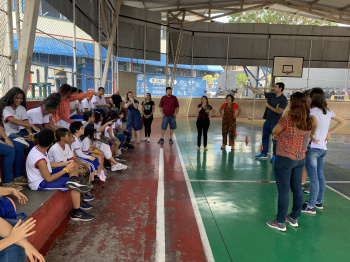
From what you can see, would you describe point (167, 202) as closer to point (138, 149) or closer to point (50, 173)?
point (50, 173)

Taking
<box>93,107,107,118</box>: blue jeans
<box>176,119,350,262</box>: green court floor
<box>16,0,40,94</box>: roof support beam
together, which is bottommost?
<box>176,119,350,262</box>: green court floor

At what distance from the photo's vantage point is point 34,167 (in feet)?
11.0

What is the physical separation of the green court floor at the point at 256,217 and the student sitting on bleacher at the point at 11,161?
253 centimetres

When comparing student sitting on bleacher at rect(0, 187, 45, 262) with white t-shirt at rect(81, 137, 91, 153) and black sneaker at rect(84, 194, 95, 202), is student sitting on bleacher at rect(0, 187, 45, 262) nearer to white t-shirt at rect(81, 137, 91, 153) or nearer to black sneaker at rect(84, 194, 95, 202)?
black sneaker at rect(84, 194, 95, 202)

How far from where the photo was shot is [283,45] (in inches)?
753

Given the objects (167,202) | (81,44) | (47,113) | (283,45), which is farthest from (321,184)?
(283,45)

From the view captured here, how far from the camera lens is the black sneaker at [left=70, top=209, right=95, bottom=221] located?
3.65m

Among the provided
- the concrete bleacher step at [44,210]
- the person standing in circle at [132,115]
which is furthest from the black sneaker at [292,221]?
the person standing in circle at [132,115]

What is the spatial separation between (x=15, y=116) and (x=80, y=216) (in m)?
1.81

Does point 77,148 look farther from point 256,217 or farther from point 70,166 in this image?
point 256,217

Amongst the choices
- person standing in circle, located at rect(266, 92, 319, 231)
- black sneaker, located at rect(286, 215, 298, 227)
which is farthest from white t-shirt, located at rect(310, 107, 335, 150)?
black sneaker, located at rect(286, 215, 298, 227)

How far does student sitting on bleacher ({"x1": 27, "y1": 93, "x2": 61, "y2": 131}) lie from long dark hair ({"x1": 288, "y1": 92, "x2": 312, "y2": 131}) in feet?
12.0

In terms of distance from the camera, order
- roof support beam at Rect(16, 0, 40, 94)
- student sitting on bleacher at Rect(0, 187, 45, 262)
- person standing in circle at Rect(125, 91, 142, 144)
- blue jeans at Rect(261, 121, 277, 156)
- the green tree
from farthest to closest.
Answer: the green tree, person standing in circle at Rect(125, 91, 142, 144), blue jeans at Rect(261, 121, 277, 156), roof support beam at Rect(16, 0, 40, 94), student sitting on bleacher at Rect(0, 187, 45, 262)

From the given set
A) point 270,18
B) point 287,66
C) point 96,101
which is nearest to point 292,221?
point 96,101
